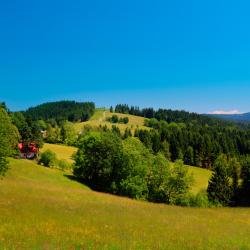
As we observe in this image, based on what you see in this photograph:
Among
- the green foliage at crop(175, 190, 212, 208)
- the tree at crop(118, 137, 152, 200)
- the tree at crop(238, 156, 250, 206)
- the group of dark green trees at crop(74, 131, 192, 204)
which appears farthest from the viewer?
the tree at crop(238, 156, 250, 206)

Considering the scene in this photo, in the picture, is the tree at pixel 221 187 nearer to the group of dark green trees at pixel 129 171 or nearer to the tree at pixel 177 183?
the group of dark green trees at pixel 129 171

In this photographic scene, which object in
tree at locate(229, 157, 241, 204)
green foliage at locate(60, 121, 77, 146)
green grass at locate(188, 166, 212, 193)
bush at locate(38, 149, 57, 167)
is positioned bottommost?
green grass at locate(188, 166, 212, 193)

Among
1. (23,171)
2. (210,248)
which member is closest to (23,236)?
(210,248)

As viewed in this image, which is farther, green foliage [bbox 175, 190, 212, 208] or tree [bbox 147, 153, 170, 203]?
tree [bbox 147, 153, 170, 203]

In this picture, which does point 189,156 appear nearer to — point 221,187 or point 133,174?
point 221,187

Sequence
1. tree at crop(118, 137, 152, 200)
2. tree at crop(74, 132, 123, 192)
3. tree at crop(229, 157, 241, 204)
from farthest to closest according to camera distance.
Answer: tree at crop(229, 157, 241, 204)
tree at crop(74, 132, 123, 192)
tree at crop(118, 137, 152, 200)

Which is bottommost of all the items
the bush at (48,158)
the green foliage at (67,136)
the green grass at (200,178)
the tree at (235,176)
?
the green grass at (200,178)

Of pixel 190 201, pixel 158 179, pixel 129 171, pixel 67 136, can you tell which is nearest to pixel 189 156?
pixel 67 136

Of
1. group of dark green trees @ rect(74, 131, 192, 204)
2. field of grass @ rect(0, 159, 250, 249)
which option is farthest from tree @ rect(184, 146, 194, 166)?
field of grass @ rect(0, 159, 250, 249)

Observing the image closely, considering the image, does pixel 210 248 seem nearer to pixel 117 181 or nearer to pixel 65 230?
pixel 65 230

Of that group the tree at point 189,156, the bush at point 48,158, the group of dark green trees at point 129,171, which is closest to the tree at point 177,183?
the group of dark green trees at point 129,171

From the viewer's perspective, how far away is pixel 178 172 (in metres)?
60.8

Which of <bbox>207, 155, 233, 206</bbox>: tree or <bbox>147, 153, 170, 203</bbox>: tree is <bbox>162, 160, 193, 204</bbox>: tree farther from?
<bbox>207, 155, 233, 206</bbox>: tree

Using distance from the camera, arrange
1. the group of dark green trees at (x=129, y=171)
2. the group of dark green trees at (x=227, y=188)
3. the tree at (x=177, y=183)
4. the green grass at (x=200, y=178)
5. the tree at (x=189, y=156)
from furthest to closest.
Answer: the tree at (x=189, y=156)
the green grass at (x=200, y=178)
the group of dark green trees at (x=227, y=188)
the tree at (x=177, y=183)
the group of dark green trees at (x=129, y=171)
